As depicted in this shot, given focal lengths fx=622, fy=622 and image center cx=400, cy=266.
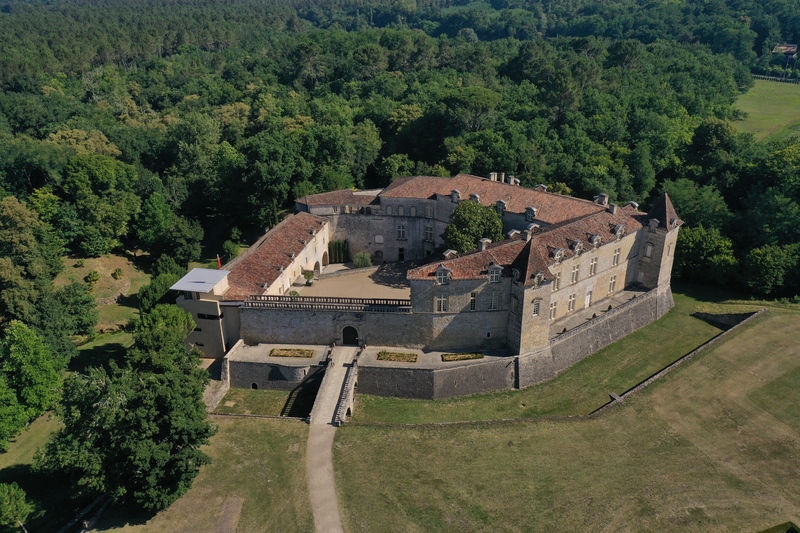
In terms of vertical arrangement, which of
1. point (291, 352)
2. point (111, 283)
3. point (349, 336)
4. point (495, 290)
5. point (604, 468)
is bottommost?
point (111, 283)

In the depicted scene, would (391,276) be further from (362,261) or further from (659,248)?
(659,248)

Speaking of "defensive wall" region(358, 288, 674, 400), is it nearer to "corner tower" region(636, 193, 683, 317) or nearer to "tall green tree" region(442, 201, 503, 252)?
"corner tower" region(636, 193, 683, 317)

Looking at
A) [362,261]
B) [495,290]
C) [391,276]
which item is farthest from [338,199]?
[495,290]

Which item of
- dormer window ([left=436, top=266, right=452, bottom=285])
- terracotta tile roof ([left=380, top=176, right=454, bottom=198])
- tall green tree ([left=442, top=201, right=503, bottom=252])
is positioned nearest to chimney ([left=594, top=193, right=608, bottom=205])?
tall green tree ([left=442, top=201, right=503, bottom=252])

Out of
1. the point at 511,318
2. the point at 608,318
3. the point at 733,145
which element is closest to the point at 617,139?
the point at 733,145

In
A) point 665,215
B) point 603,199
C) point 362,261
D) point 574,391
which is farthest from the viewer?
point 362,261

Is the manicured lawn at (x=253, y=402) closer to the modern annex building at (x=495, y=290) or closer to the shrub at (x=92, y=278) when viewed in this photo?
the modern annex building at (x=495, y=290)
